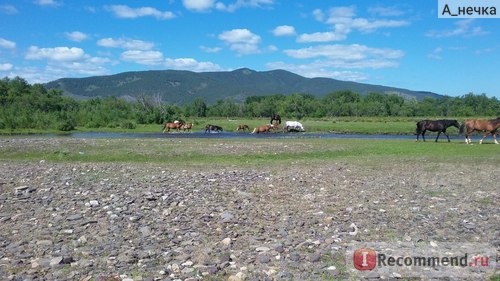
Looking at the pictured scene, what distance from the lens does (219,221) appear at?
1030cm

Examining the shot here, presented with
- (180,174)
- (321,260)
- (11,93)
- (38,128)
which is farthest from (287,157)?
(11,93)

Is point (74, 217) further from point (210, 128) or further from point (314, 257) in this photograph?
point (210, 128)

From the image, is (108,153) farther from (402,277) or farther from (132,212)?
(402,277)

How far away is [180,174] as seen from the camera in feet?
58.7

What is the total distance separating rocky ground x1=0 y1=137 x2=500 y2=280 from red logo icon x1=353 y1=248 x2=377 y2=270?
28 cm

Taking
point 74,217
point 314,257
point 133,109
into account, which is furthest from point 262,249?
point 133,109

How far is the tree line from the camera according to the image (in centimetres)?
8288

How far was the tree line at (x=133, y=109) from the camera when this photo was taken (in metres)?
82.9

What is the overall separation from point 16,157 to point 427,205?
82.2 ft

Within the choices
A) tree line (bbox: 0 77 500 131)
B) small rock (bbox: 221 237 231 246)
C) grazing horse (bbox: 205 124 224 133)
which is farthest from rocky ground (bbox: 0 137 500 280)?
tree line (bbox: 0 77 500 131)

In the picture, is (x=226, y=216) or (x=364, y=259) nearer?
(x=364, y=259)

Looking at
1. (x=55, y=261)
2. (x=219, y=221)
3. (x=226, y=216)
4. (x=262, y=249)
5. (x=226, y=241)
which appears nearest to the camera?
(x=55, y=261)

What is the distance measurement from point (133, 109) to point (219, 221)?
9544 cm

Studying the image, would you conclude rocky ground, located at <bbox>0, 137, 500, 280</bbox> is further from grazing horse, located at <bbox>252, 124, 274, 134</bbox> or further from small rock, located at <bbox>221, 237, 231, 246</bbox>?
grazing horse, located at <bbox>252, 124, 274, 134</bbox>
